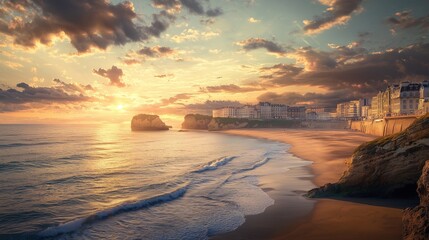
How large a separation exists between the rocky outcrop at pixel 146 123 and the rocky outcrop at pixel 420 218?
15361cm

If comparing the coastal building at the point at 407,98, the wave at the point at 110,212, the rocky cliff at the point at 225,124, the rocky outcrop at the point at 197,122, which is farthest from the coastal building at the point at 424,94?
the rocky outcrop at the point at 197,122

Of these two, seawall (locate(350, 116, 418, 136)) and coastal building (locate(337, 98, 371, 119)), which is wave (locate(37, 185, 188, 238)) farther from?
coastal building (locate(337, 98, 371, 119))

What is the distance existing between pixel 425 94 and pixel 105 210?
101 meters

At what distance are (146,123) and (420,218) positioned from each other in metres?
155

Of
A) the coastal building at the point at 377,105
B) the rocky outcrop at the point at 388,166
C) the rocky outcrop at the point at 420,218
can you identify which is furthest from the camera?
the coastal building at the point at 377,105

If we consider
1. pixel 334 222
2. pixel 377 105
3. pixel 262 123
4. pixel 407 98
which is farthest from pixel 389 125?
pixel 262 123

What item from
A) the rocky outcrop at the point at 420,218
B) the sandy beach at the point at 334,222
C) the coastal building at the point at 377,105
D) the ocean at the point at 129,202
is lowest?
the ocean at the point at 129,202

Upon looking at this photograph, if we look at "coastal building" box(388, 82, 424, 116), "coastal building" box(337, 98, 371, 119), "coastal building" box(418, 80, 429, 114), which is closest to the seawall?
"coastal building" box(418, 80, 429, 114)

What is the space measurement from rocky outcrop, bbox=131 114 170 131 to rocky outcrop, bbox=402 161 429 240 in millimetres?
153608

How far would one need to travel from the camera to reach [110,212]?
12828mm

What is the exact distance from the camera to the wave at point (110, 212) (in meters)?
10.8

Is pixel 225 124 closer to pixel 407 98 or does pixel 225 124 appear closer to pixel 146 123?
pixel 146 123

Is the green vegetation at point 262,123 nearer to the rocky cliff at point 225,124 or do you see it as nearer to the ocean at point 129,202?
the rocky cliff at point 225,124

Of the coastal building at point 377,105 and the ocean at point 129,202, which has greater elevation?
the coastal building at point 377,105
